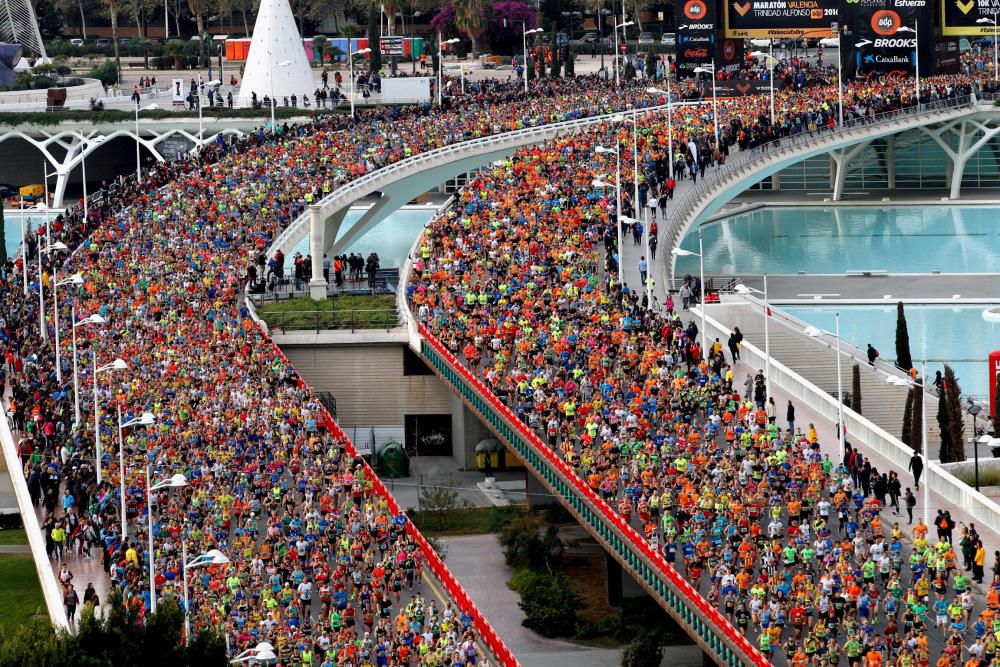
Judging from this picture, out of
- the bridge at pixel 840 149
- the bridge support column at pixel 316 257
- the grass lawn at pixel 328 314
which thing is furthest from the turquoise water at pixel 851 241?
the grass lawn at pixel 328 314

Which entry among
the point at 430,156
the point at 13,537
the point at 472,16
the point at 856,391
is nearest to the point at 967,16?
the point at 430,156

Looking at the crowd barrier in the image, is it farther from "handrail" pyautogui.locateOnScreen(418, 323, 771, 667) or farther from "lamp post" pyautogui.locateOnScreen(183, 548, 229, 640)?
"lamp post" pyautogui.locateOnScreen(183, 548, 229, 640)

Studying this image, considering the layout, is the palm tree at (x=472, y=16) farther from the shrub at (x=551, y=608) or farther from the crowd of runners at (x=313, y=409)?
the shrub at (x=551, y=608)

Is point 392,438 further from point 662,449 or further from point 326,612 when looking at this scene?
point 326,612

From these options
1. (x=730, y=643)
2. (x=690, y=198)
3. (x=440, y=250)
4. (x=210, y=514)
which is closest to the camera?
(x=730, y=643)

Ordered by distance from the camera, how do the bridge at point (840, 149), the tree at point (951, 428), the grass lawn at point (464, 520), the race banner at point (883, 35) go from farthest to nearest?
the race banner at point (883, 35)
the bridge at point (840, 149)
the grass lawn at point (464, 520)
the tree at point (951, 428)

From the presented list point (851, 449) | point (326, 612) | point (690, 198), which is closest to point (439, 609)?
point (326, 612)
